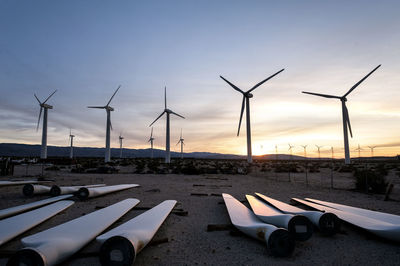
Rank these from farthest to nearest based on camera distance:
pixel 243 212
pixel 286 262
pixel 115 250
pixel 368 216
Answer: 1. pixel 243 212
2. pixel 368 216
3. pixel 286 262
4. pixel 115 250

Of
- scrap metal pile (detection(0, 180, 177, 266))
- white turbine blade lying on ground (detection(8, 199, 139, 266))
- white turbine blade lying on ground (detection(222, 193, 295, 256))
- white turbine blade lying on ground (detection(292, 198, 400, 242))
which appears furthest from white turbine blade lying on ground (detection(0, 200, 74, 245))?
white turbine blade lying on ground (detection(292, 198, 400, 242))

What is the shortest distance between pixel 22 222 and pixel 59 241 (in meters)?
2.68

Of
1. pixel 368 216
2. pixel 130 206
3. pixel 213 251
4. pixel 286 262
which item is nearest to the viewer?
pixel 286 262

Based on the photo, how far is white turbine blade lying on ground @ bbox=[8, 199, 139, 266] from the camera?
128 inches

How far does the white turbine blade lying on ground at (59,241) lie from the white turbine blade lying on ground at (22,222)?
1.01 metres

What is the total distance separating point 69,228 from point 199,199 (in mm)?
6564

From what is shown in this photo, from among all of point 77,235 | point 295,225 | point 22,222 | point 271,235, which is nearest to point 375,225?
point 295,225

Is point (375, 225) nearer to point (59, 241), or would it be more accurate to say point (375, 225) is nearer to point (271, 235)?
point (271, 235)

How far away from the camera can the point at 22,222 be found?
581 cm

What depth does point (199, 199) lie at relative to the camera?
1084 cm

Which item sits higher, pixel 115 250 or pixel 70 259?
pixel 115 250

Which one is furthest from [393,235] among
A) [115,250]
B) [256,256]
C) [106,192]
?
[106,192]

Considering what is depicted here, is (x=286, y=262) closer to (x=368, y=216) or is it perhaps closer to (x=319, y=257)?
(x=319, y=257)

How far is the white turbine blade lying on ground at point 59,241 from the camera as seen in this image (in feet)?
10.7
